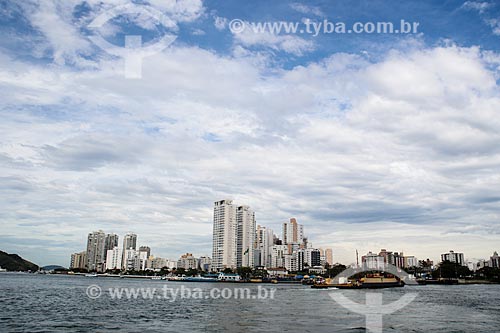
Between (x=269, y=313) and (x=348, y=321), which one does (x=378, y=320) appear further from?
(x=269, y=313)

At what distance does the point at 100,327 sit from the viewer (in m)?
36.9

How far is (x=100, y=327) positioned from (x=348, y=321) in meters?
23.2

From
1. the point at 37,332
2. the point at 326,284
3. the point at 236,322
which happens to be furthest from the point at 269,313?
the point at 326,284

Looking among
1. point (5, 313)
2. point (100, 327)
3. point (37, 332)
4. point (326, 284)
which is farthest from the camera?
point (326, 284)

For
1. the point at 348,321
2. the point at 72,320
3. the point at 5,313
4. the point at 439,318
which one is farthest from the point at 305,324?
the point at 5,313

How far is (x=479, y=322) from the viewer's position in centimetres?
4412

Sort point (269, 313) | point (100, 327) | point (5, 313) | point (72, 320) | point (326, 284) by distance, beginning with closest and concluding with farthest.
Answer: point (100, 327), point (72, 320), point (5, 313), point (269, 313), point (326, 284)

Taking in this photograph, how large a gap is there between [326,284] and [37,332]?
Result: 4166 inches

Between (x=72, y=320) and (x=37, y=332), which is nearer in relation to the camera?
(x=37, y=332)

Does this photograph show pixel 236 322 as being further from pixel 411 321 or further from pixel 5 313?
pixel 5 313

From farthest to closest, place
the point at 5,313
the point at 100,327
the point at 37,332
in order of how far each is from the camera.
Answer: the point at 5,313
the point at 100,327
the point at 37,332

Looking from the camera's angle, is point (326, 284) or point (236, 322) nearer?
point (236, 322)

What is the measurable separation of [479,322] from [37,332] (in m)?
41.6

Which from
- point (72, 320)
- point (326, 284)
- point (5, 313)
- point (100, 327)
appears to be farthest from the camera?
point (326, 284)
